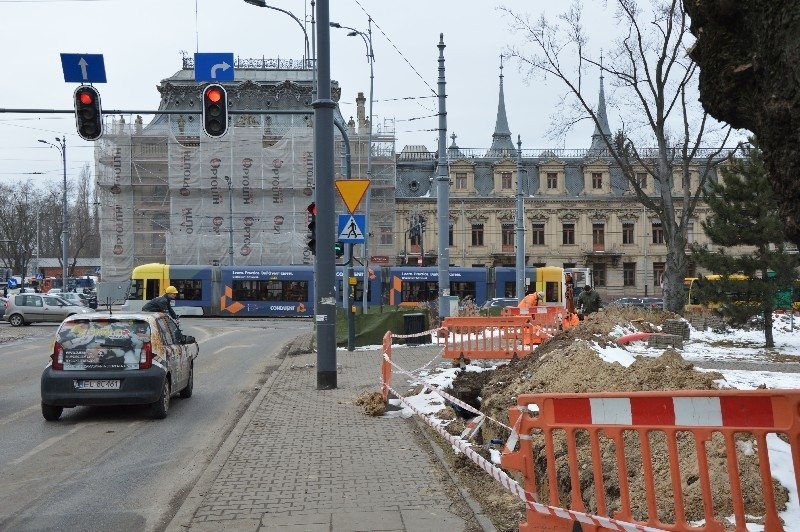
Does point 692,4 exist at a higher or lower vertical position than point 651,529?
higher

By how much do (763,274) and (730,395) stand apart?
801 inches

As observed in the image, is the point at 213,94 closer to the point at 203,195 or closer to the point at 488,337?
the point at 488,337

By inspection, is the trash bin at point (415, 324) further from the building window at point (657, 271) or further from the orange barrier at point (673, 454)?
the building window at point (657, 271)

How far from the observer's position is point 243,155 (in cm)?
5397

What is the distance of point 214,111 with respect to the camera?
652 inches

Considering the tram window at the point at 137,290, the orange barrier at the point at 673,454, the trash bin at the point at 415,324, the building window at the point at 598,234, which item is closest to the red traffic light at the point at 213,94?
the trash bin at the point at 415,324

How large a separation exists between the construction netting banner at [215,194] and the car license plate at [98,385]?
141 feet

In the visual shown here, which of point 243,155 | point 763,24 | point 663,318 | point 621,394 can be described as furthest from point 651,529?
point 243,155

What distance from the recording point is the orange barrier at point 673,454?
4168 millimetres

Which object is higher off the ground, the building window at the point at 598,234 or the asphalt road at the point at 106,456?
the building window at the point at 598,234

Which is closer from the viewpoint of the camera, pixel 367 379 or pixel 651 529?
pixel 651 529

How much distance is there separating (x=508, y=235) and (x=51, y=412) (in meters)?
58.7

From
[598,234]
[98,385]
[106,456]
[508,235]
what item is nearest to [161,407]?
[98,385]

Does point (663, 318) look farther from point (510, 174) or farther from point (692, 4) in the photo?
point (510, 174)
